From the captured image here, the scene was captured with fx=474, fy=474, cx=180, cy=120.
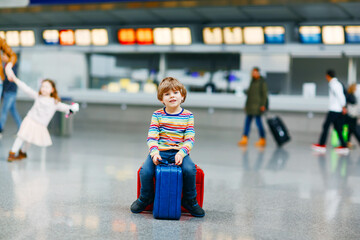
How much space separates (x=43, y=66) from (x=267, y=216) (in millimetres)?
12229

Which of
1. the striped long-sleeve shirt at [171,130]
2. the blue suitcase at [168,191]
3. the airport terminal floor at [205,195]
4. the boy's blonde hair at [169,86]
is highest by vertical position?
the boy's blonde hair at [169,86]

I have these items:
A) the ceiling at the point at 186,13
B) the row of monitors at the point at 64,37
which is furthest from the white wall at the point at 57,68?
the ceiling at the point at 186,13

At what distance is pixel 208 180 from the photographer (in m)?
5.62

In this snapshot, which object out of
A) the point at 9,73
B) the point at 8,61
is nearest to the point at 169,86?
the point at 9,73

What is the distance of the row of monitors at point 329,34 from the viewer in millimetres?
11258

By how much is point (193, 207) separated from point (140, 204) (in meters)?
0.44

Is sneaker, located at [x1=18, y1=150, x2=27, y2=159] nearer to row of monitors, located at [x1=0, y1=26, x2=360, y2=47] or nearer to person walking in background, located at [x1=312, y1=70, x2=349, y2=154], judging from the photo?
person walking in background, located at [x1=312, y1=70, x2=349, y2=154]

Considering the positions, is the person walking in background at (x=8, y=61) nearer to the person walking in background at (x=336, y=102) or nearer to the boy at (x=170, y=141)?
the boy at (x=170, y=141)

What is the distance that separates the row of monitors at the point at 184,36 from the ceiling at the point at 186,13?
24cm

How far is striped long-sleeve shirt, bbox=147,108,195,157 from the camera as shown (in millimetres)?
3871

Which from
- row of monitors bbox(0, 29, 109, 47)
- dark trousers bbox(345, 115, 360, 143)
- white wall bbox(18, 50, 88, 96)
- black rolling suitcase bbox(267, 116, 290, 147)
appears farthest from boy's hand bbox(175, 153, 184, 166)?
white wall bbox(18, 50, 88, 96)

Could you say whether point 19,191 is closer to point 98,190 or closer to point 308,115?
point 98,190

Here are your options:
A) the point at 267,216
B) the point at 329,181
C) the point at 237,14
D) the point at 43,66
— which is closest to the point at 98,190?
the point at 267,216

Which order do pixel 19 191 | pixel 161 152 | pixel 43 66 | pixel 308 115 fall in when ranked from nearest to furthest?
1. pixel 161 152
2. pixel 19 191
3. pixel 308 115
4. pixel 43 66
